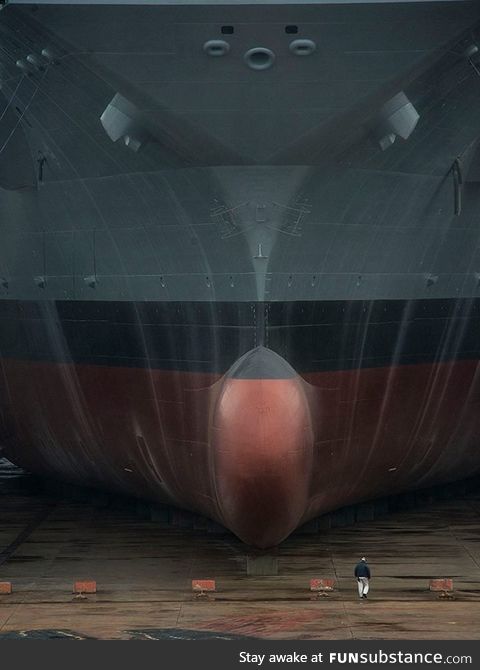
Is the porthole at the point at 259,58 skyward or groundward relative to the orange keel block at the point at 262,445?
skyward

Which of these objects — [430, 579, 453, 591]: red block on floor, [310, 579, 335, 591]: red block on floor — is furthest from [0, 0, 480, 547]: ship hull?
[430, 579, 453, 591]: red block on floor

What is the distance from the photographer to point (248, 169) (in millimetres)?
14531

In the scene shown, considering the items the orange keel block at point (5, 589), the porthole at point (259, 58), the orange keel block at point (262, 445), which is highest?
the porthole at point (259, 58)

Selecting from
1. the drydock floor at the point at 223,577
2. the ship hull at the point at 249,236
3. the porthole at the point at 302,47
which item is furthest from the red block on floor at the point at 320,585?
the porthole at the point at 302,47

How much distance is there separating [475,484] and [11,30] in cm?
1145

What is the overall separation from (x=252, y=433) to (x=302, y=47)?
408cm

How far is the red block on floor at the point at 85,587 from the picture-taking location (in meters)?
14.6

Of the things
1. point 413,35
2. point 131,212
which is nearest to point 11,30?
point 131,212

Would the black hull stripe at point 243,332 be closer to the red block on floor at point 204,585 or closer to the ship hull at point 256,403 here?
the ship hull at point 256,403

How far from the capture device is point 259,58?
44.6 ft

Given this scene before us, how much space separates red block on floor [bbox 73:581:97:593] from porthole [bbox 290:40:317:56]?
6.11 meters

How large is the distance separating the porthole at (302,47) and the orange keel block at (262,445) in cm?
321

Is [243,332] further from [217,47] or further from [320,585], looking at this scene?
[217,47]

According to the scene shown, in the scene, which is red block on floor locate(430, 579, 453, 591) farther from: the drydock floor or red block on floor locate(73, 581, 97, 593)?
red block on floor locate(73, 581, 97, 593)
